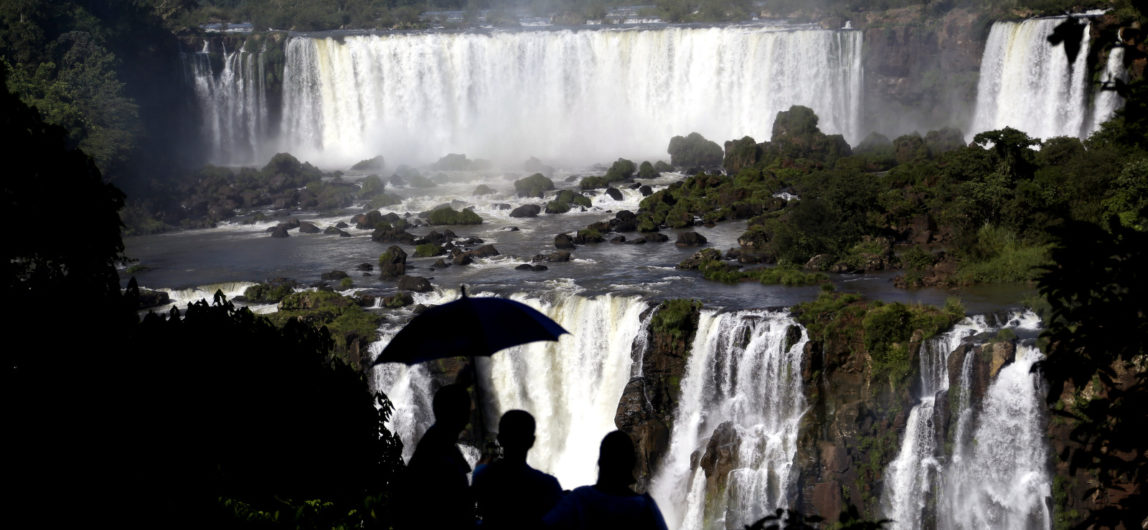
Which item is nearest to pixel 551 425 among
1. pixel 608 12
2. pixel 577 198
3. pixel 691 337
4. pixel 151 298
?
pixel 691 337

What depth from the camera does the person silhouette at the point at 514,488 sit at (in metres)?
4.70

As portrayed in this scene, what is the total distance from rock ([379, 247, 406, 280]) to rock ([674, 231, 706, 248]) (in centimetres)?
672

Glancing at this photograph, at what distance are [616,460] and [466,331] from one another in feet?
6.41

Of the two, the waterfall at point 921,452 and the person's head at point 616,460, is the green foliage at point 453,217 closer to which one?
the waterfall at point 921,452

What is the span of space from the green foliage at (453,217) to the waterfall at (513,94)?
12.4 meters

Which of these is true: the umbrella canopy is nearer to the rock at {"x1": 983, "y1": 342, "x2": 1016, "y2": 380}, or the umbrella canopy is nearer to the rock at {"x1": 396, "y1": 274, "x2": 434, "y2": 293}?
the rock at {"x1": 983, "y1": 342, "x2": 1016, "y2": 380}

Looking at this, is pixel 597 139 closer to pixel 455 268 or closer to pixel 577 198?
pixel 577 198

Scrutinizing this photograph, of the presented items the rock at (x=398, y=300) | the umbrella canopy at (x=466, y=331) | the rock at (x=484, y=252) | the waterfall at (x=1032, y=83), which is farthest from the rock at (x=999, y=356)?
the waterfall at (x=1032, y=83)

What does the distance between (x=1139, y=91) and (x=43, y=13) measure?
43.5m

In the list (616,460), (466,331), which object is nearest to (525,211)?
(466,331)

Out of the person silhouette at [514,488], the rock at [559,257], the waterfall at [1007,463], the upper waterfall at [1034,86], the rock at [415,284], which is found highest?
the upper waterfall at [1034,86]

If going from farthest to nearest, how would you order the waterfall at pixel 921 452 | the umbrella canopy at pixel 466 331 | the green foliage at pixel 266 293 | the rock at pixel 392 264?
the rock at pixel 392 264, the green foliage at pixel 266 293, the waterfall at pixel 921 452, the umbrella canopy at pixel 466 331

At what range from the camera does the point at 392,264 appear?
85.4ft

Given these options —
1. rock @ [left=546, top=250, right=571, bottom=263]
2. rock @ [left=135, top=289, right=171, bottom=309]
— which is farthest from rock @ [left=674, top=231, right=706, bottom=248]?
rock @ [left=135, top=289, right=171, bottom=309]
